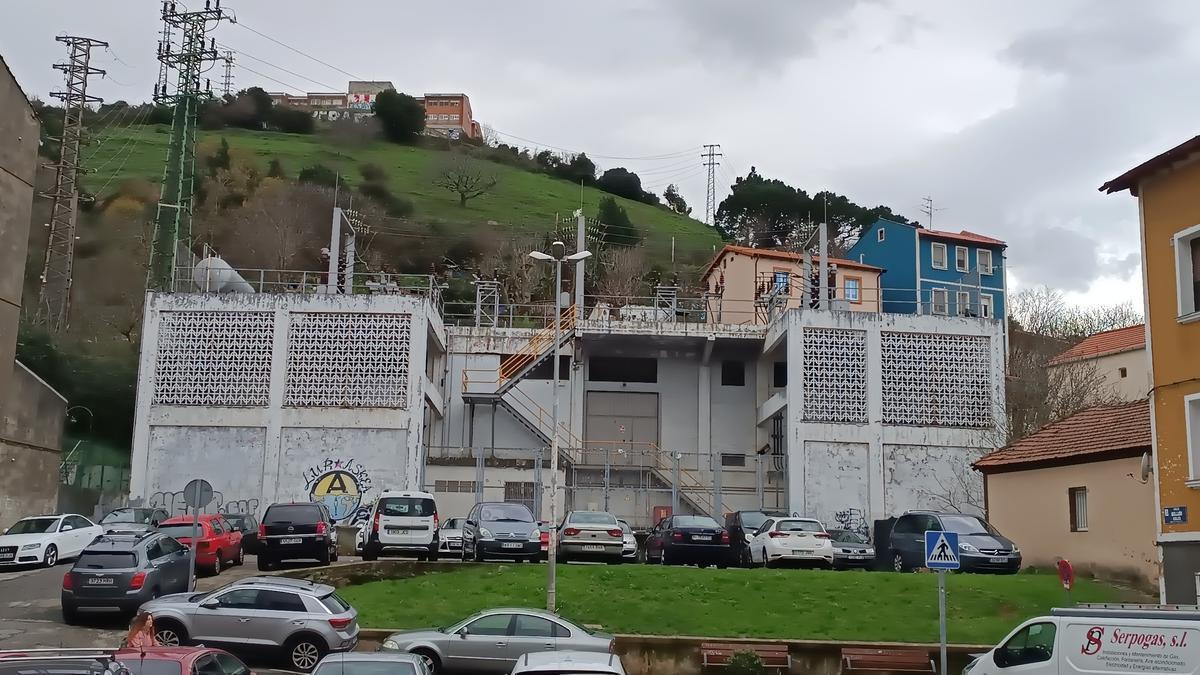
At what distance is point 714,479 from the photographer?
42250mm

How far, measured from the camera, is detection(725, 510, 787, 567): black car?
2758 cm

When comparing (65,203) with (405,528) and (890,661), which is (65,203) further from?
(890,661)

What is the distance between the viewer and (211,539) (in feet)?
81.9

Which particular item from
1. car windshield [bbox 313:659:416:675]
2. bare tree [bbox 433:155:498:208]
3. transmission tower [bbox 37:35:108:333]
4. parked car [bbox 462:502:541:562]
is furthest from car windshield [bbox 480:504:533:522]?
bare tree [bbox 433:155:498:208]

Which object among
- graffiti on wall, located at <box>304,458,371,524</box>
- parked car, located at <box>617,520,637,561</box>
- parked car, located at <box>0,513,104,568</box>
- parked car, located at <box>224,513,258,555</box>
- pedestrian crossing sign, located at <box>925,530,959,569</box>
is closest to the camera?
pedestrian crossing sign, located at <box>925,530,959,569</box>

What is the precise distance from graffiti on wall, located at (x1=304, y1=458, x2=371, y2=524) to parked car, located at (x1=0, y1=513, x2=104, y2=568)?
24.9 feet

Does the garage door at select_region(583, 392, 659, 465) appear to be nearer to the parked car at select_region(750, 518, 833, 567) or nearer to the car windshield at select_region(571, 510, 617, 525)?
the car windshield at select_region(571, 510, 617, 525)

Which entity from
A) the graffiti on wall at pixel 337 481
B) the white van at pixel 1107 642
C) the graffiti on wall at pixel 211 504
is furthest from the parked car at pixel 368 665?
the graffiti on wall at pixel 211 504

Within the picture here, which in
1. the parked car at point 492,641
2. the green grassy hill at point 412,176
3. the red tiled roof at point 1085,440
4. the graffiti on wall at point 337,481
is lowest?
the parked car at point 492,641

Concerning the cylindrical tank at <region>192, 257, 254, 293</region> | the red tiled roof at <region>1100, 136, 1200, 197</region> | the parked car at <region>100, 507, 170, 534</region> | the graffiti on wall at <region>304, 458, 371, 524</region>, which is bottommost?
the parked car at <region>100, 507, 170, 534</region>

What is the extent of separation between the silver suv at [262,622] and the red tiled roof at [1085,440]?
55.2 ft

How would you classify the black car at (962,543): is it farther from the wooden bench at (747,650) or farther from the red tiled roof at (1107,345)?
the red tiled roof at (1107,345)

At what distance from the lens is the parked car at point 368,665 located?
1281 cm

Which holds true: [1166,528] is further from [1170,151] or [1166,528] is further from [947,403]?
[947,403]
